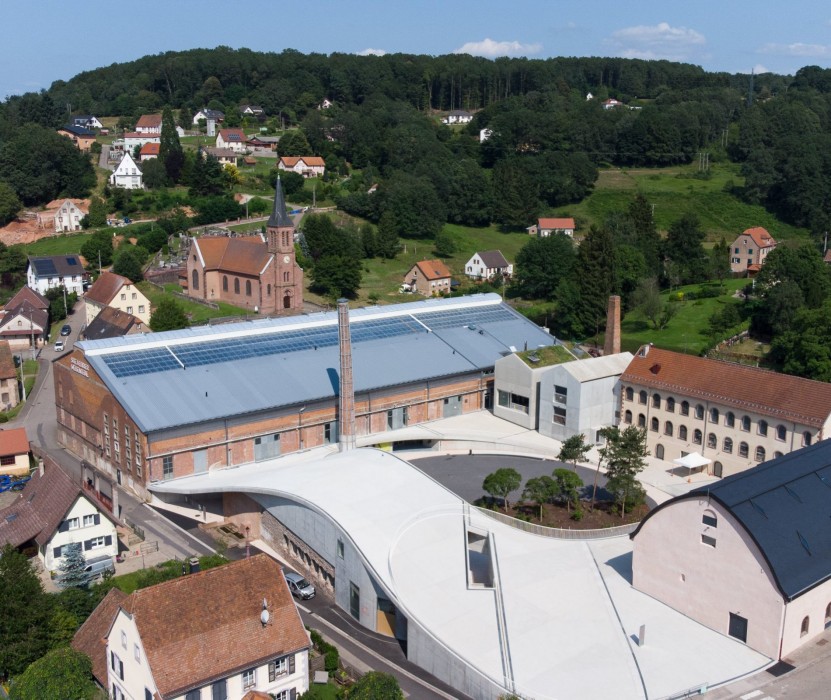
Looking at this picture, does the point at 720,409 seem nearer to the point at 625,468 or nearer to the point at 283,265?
the point at 625,468

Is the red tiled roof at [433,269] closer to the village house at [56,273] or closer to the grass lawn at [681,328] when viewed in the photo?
the grass lawn at [681,328]

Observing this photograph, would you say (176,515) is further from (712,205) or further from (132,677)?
(712,205)

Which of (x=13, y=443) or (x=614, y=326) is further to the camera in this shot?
(x=614, y=326)

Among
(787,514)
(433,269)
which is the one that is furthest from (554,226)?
(787,514)

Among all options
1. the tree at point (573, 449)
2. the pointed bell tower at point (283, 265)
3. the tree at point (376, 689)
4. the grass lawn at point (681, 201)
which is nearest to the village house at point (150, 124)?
the grass lawn at point (681, 201)

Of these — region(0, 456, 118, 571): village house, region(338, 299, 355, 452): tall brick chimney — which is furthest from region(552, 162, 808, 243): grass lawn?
region(0, 456, 118, 571): village house

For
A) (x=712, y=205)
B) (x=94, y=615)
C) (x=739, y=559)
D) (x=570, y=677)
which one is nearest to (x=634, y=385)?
(x=739, y=559)
